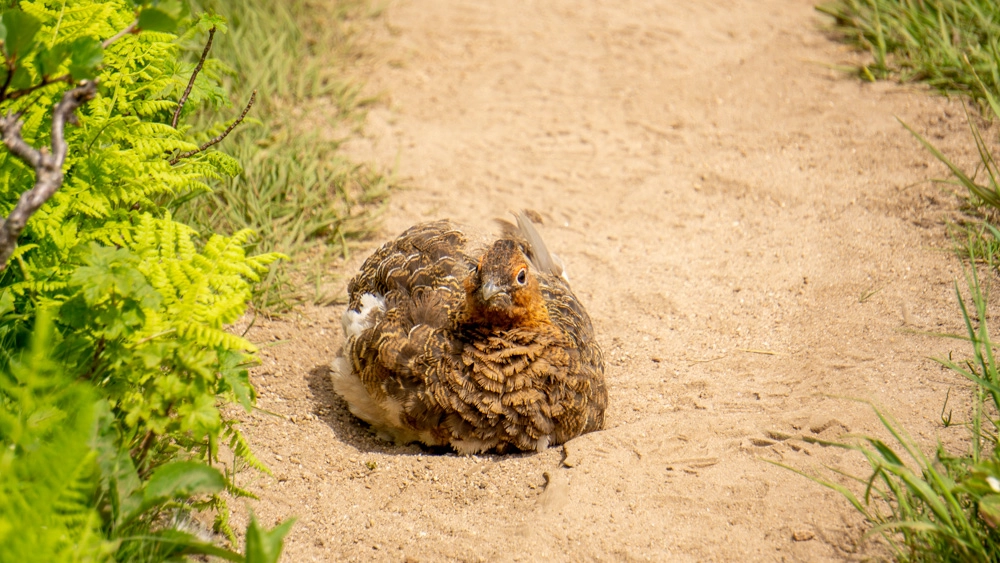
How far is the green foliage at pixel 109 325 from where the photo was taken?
256 cm

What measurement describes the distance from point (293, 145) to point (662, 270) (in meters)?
3.29

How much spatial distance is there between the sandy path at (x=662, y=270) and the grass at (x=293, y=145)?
0.35m

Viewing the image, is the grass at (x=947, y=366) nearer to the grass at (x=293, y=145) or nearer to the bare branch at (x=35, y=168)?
the bare branch at (x=35, y=168)

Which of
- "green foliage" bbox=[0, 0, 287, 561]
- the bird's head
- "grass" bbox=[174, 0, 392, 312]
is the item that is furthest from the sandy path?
"green foliage" bbox=[0, 0, 287, 561]

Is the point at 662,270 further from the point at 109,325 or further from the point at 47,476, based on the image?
the point at 47,476

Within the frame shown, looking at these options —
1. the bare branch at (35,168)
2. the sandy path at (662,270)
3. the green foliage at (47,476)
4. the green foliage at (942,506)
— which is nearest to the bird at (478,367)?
the sandy path at (662,270)

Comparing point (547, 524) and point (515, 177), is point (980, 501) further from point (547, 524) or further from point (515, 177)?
point (515, 177)

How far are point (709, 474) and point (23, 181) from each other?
3.50m

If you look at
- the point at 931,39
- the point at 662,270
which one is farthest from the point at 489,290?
the point at 931,39

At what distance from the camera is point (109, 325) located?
300 cm

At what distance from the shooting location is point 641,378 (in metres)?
5.03

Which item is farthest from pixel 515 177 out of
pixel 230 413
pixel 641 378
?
pixel 230 413

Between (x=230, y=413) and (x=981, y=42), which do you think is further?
(x=981, y=42)

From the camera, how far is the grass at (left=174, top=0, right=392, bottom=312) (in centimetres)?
591
